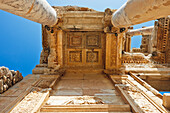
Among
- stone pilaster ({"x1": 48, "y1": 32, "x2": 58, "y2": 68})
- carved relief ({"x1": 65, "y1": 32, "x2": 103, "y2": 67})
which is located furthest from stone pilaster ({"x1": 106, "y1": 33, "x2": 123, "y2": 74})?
stone pilaster ({"x1": 48, "y1": 32, "x2": 58, "y2": 68})

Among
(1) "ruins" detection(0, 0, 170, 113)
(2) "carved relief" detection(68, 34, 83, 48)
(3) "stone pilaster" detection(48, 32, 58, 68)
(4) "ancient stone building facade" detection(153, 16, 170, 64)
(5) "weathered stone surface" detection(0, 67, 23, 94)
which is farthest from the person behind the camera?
(4) "ancient stone building facade" detection(153, 16, 170, 64)

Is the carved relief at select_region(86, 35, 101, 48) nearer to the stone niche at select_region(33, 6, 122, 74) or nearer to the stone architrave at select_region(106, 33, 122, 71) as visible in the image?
the stone niche at select_region(33, 6, 122, 74)

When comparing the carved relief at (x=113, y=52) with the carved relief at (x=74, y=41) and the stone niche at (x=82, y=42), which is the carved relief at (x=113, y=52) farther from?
the carved relief at (x=74, y=41)

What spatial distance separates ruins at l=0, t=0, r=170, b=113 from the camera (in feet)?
6.95

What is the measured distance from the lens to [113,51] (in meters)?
4.46

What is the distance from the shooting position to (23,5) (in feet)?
5.41

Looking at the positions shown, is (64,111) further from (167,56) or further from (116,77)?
(167,56)

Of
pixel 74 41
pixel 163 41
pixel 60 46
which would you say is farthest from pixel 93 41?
pixel 163 41

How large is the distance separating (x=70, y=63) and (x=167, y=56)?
7.20m

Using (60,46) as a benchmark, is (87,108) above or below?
below

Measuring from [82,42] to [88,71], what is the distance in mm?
1332

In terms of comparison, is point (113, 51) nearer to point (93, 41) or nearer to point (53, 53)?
point (93, 41)

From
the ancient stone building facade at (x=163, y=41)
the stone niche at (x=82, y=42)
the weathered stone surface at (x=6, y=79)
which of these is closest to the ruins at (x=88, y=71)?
the stone niche at (x=82, y=42)

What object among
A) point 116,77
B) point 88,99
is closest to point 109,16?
point 116,77
